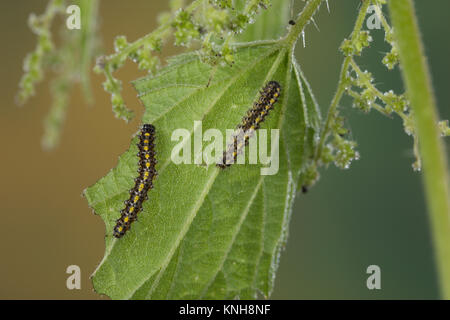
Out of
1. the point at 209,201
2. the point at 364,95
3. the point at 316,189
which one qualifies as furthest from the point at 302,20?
the point at 316,189

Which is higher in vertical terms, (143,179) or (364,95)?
(364,95)

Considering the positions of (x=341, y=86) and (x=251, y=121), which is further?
(x=251, y=121)

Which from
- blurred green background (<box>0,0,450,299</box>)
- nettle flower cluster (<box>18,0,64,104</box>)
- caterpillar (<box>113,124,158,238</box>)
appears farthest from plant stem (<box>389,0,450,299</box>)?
blurred green background (<box>0,0,450,299</box>)

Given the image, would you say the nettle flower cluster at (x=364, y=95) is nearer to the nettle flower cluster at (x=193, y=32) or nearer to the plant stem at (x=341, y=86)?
the plant stem at (x=341, y=86)

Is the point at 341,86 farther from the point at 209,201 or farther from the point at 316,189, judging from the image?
the point at 316,189

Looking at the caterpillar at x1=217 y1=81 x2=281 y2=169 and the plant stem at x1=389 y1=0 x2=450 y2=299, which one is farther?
the caterpillar at x1=217 y1=81 x2=281 y2=169

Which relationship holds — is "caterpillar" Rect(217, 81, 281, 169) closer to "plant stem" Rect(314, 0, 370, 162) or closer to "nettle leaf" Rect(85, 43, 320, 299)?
"nettle leaf" Rect(85, 43, 320, 299)
